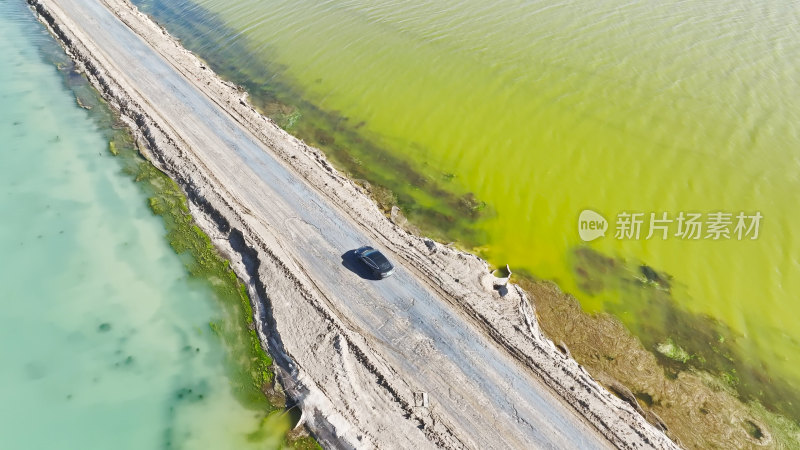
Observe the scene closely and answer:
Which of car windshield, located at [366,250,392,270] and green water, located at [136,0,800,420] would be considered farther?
green water, located at [136,0,800,420]

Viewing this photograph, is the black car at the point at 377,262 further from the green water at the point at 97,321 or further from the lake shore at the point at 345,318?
the green water at the point at 97,321

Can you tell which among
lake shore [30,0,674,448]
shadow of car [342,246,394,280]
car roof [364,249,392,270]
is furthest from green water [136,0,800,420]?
shadow of car [342,246,394,280]

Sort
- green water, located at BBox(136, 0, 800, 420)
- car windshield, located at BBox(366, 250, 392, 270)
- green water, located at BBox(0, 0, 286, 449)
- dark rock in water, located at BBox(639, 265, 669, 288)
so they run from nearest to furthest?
green water, located at BBox(0, 0, 286, 449) → car windshield, located at BBox(366, 250, 392, 270) → green water, located at BBox(136, 0, 800, 420) → dark rock in water, located at BBox(639, 265, 669, 288)

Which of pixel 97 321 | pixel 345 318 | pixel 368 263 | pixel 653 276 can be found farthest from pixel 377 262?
pixel 653 276

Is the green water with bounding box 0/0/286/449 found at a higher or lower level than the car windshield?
lower

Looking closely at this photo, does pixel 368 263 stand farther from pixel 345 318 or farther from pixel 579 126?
pixel 579 126

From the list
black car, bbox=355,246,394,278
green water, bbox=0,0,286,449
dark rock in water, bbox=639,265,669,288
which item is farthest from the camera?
dark rock in water, bbox=639,265,669,288

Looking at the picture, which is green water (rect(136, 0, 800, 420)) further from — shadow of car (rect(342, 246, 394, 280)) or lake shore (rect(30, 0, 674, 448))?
shadow of car (rect(342, 246, 394, 280))
